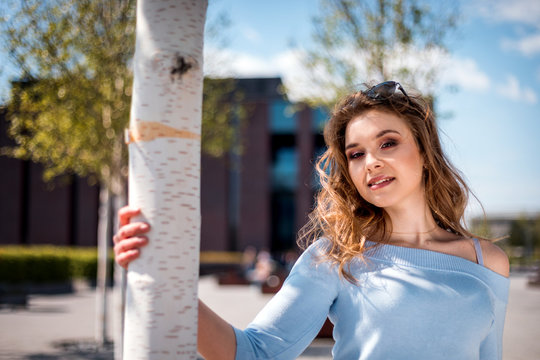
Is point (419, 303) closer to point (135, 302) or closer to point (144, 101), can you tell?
point (135, 302)

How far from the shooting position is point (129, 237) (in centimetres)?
150

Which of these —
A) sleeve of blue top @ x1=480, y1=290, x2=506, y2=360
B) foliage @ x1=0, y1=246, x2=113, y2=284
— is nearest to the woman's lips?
sleeve of blue top @ x1=480, y1=290, x2=506, y2=360

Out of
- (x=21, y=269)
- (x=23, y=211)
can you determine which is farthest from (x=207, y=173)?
(x=21, y=269)

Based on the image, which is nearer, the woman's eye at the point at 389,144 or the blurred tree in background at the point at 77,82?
the woman's eye at the point at 389,144

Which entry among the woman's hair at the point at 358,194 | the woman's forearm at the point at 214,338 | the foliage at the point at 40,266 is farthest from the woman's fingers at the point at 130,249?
the foliage at the point at 40,266

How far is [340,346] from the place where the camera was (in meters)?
1.71

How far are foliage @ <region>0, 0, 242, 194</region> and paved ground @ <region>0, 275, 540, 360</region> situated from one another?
3.07m

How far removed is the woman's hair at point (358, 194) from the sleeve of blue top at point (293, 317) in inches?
5.4

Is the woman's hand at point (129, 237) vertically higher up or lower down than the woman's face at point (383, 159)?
lower down

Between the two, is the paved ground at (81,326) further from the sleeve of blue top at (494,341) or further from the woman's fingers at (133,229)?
the woman's fingers at (133,229)

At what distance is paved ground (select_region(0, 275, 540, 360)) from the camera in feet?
26.4

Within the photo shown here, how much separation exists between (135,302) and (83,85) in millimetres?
7553

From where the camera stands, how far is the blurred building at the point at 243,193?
3284cm

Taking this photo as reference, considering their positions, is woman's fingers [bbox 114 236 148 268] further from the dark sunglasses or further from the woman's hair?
the dark sunglasses
